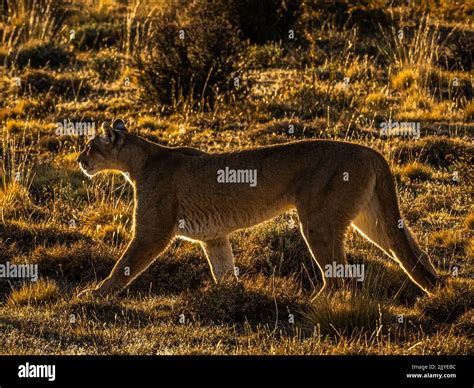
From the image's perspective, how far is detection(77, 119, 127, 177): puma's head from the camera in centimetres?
964

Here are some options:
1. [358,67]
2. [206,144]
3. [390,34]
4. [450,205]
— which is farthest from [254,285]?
[390,34]

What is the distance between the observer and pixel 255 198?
29.1 ft

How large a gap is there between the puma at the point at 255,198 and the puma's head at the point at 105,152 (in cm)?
1

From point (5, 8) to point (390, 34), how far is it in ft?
30.9

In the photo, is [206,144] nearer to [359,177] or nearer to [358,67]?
[358,67]

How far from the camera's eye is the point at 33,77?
55.9ft

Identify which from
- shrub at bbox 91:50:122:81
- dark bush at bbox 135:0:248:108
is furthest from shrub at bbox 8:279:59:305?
shrub at bbox 91:50:122:81

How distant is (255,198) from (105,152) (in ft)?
5.82

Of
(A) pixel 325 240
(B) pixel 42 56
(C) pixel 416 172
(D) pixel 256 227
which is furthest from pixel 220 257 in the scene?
(B) pixel 42 56

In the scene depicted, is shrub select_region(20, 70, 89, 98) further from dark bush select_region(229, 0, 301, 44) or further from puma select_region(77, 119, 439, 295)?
puma select_region(77, 119, 439, 295)

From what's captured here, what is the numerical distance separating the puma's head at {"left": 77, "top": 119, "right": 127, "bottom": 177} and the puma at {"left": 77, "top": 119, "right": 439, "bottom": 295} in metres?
0.01

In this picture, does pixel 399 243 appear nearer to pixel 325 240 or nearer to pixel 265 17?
pixel 325 240

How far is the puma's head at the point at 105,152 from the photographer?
9.64 meters

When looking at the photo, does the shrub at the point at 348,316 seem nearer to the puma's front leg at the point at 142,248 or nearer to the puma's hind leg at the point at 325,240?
the puma's hind leg at the point at 325,240
